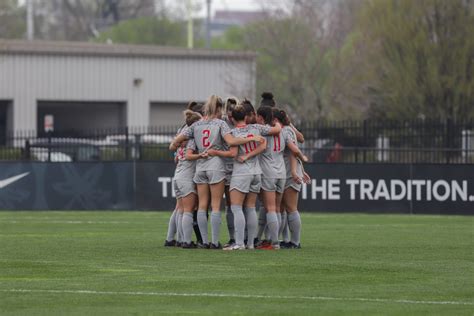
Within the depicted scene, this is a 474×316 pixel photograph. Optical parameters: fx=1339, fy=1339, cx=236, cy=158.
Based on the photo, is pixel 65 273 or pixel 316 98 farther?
pixel 316 98

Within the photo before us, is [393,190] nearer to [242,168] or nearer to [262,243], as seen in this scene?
[262,243]

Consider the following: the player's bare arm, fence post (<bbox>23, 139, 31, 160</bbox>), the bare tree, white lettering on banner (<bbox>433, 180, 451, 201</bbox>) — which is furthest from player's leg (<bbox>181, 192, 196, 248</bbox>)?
the bare tree

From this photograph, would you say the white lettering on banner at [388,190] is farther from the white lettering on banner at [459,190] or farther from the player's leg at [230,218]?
the player's leg at [230,218]

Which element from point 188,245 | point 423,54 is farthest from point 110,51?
point 188,245

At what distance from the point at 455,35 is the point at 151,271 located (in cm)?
2890

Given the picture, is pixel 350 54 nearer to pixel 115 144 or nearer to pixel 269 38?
pixel 269 38

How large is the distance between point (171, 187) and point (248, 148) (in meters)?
13.3

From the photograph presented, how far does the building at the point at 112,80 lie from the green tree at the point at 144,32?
75.4 ft

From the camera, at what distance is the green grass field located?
1123 centimetres

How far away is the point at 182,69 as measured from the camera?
5800 cm

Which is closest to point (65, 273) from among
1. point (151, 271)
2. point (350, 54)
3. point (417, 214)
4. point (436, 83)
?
point (151, 271)

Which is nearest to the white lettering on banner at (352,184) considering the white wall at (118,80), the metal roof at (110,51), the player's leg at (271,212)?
the player's leg at (271,212)

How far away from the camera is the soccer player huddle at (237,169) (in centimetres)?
1697

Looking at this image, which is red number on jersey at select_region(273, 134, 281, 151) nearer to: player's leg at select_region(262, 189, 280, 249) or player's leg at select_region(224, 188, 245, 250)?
player's leg at select_region(262, 189, 280, 249)
